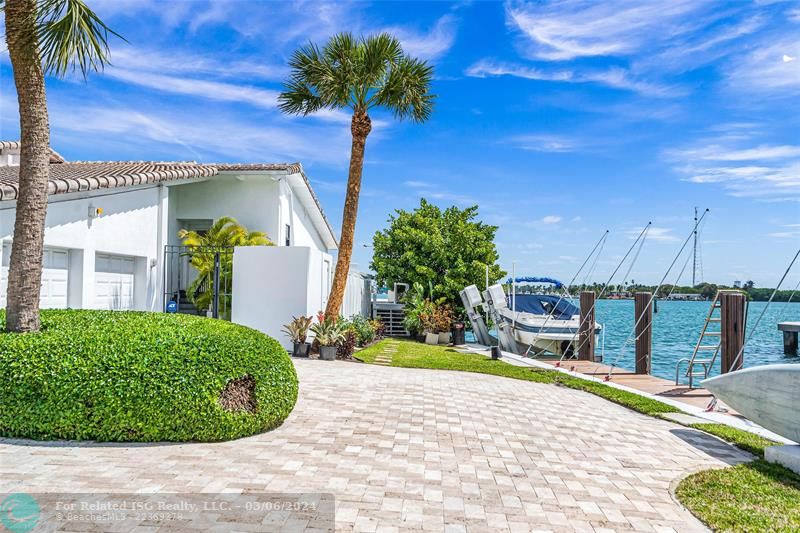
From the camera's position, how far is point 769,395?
6090 mm

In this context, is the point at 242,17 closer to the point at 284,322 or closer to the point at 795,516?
the point at 284,322

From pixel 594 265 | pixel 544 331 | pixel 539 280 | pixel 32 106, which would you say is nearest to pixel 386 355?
pixel 544 331

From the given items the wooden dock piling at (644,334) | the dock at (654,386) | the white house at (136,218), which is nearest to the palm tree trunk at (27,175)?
the white house at (136,218)

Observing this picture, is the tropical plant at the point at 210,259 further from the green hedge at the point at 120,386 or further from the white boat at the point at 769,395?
the white boat at the point at 769,395

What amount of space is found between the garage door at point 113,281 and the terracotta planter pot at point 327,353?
4.88 meters

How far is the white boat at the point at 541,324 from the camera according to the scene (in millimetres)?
20266

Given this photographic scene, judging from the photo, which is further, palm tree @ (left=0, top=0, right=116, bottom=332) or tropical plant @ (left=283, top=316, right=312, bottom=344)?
tropical plant @ (left=283, top=316, right=312, bottom=344)

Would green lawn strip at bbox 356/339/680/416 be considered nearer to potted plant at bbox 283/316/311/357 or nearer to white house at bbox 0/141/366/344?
potted plant at bbox 283/316/311/357

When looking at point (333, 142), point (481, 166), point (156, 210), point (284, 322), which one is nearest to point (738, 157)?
point (481, 166)

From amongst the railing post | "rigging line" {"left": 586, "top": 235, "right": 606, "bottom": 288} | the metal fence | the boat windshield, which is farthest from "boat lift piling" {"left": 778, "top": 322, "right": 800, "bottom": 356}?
the railing post

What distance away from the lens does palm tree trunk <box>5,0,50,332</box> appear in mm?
6293

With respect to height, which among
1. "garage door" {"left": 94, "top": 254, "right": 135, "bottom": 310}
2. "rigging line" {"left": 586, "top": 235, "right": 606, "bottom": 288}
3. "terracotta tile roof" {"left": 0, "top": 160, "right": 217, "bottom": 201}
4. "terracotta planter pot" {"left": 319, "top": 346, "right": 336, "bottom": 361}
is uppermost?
"terracotta tile roof" {"left": 0, "top": 160, "right": 217, "bottom": 201}

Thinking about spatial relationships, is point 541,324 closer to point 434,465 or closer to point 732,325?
point 732,325

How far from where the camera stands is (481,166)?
24078 mm
